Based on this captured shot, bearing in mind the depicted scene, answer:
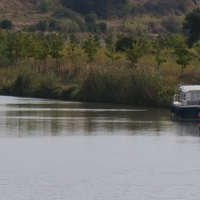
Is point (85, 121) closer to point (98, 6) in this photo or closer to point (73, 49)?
point (73, 49)

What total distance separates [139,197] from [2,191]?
11.2 feet

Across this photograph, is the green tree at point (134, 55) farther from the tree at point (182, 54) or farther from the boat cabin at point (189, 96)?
the boat cabin at point (189, 96)

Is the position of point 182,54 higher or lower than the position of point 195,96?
higher

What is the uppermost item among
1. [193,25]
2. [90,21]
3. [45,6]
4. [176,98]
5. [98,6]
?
[98,6]

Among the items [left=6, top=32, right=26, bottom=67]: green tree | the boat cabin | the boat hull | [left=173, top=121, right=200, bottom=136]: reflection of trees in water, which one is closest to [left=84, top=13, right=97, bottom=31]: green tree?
[left=6, top=32, right=26, bottom=67]: green tree

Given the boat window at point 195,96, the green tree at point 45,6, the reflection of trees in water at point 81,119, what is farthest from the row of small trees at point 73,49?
the green tree at point 45,6

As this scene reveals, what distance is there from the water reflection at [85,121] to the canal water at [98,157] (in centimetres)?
4

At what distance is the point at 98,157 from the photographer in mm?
31016

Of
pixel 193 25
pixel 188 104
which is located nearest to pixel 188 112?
pixel 188 104

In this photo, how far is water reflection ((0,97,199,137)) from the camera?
4053 cm

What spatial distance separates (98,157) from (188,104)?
17020 mm

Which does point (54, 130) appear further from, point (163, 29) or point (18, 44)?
point (163, 29)

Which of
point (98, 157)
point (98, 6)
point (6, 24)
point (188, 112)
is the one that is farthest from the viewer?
point (98, 6)

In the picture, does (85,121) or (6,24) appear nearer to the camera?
(85,121)
